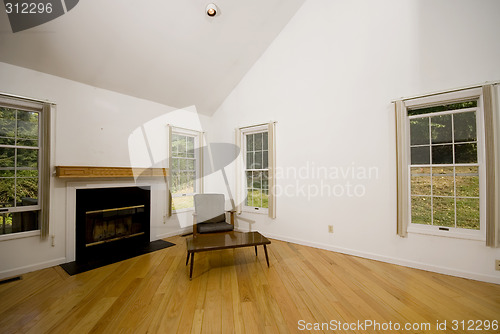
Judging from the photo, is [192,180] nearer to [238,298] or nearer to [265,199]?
[265,199]

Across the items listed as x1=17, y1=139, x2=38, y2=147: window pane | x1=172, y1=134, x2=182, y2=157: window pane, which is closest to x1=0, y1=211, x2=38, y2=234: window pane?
x1=17, y1=139, x2=38, y2=147: window pane

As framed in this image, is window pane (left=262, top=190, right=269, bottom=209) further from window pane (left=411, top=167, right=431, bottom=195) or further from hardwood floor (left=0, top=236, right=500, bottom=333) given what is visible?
window pane (left=411, top=167, right=431, bottom=195)

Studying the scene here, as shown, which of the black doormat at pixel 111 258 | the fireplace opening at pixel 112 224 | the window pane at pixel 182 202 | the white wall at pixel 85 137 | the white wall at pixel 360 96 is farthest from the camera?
the window pane at pixel 182 202

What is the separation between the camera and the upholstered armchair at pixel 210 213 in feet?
12.3

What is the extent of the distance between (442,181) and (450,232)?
0.67m

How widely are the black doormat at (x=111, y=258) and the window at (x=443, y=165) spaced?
154 inches

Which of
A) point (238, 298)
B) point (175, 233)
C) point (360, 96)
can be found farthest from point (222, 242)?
point (360, 96)

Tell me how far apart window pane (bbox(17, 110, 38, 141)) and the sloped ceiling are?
624 millimetres

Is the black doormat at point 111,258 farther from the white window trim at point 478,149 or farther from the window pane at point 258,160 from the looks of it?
the white window trim at point 478,149

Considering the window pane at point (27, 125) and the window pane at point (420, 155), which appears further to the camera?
the window pane at point (420, 155)

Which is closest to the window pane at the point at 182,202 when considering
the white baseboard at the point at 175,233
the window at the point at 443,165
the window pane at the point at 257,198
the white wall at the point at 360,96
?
the white baseboard at the point at 175,233

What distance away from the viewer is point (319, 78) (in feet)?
12.4

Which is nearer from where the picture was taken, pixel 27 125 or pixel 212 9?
pixel 27 125

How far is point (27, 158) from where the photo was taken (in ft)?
9.59
